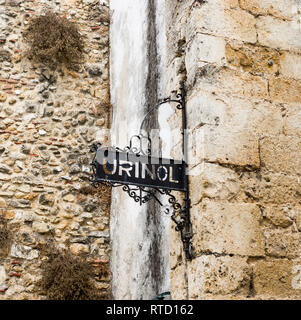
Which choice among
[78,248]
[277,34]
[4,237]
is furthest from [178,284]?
[4,237]

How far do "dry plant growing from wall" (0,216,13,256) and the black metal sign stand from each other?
318 centimetres

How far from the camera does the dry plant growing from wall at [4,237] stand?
5853 millimetres

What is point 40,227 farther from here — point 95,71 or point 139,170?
point 139,170

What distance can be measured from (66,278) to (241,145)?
3241 millimetres

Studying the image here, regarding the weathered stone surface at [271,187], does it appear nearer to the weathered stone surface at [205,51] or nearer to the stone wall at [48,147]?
the weathered stone surface at [205,51]

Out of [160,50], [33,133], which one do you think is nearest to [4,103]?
[33,133]

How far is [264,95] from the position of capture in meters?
3.34

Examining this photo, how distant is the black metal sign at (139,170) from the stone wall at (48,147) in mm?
3183

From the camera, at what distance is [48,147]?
21.1 feet

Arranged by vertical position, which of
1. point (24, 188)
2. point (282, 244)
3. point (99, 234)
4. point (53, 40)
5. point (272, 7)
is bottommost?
point (282, 244)

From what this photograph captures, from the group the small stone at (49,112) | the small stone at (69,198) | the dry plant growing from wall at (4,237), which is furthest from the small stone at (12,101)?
the dry plant growing from wall at (4,237)

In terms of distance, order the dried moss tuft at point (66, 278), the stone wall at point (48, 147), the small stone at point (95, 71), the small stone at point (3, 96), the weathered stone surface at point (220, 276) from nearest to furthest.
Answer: the weathered stone surface at point (220, 276) → the dried moss tuft at point (66, 278) → the stone wall at point (48, 147) → the small stone at point (3, 96) → the small stone at point (95, 71)

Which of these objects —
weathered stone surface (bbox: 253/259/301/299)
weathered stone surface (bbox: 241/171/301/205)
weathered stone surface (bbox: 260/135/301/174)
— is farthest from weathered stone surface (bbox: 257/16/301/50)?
weathered stone surface (bbox: 253/259/301/299)
